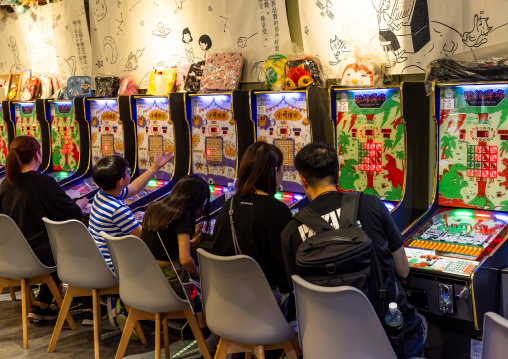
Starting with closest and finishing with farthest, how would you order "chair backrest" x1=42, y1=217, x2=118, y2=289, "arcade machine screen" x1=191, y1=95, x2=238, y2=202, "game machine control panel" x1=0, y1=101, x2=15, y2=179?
"chair backrest" x1=42, y1=217, x2=118, y2=289
"arcade machine screen" x1=191, y1=95, x2=238, y2=202
"game machine control panel" x1=0, y1=101, x2=15, y2=179

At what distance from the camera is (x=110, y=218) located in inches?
148

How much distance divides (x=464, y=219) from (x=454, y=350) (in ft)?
2.16

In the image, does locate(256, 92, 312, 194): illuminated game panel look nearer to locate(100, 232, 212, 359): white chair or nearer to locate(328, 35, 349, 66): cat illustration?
locate(328, 35, 349, 66): cat illustration

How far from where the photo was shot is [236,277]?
264 centimetres

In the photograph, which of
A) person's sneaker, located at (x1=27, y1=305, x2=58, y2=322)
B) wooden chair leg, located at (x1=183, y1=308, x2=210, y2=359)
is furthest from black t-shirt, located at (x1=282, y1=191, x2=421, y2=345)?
person's sneaker, located at (x1=27, y1=305, x2=58, y2=322)

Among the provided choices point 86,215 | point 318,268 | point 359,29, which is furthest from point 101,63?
point 318,268

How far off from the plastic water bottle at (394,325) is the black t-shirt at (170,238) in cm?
134

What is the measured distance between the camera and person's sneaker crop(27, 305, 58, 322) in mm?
4547

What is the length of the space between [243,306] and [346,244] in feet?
2.27

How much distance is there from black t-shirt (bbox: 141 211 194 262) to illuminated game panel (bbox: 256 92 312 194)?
37.1 inches

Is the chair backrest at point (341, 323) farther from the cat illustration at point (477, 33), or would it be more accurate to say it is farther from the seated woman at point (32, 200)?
the seated woman at point (32, 200)

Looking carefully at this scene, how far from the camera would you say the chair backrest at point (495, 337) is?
170 centimetres

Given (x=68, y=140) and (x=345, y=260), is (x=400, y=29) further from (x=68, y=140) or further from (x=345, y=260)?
(x=68, y=140)

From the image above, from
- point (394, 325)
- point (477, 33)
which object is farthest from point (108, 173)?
point (477, 33)
